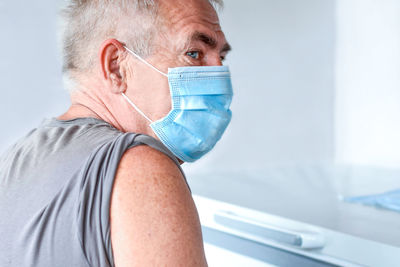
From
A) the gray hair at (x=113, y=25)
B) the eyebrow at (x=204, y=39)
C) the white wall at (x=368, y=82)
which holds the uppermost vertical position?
the gray hair at (x=113, y=25)

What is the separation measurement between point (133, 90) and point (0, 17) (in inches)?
44.7

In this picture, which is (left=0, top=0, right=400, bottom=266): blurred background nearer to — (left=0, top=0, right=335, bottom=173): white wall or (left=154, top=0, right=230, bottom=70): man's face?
(left=0, top=0, right=335, bottom=173): white wall

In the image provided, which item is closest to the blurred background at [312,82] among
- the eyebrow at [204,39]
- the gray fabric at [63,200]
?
the eyebrow at [204,39]

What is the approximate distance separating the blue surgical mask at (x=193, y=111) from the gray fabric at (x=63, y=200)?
0.66ft

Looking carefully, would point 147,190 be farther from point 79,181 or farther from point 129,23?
point 129,23

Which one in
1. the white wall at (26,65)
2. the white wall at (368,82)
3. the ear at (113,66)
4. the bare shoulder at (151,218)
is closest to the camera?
the bare shoulder at (151,218)

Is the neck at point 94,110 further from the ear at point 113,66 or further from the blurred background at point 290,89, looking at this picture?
the blurred background at point 290,89

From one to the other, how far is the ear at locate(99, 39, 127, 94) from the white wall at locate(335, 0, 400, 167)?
1.96 metres

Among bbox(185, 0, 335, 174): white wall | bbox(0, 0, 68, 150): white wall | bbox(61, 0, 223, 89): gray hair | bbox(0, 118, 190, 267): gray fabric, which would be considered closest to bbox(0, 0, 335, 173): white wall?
bbox(185, 0, 335, 174): white wall

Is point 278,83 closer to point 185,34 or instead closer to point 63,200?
point 185,34

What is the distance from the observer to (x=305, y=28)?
9.18ft

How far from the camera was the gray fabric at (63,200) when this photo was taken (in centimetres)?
68

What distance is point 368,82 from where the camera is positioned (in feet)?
8.84

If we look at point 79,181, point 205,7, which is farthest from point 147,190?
point 205,7
